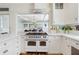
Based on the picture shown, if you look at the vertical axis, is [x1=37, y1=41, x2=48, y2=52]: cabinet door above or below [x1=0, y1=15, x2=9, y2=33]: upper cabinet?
below

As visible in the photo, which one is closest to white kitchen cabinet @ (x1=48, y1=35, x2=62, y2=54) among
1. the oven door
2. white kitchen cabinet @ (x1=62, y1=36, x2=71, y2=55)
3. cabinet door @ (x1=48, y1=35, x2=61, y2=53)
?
cabinet door @ (x1=48, y1=35, x2=61, y2=53)

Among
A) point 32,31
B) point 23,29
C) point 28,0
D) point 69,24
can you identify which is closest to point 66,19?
point 69,24

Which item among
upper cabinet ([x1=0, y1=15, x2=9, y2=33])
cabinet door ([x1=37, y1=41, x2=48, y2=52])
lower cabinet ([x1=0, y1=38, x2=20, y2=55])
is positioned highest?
upper cabinet ([x1=0, y1=15, x2=9, y2=33])

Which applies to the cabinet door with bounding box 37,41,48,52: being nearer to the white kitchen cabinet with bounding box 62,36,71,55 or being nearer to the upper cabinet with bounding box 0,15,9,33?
the white kitchen cabinet with bounding box 62,36,71,55

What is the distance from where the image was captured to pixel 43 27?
258 cm

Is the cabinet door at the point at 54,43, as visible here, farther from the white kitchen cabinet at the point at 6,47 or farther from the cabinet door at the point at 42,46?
the white kitchen cabinet at the point at 6,47

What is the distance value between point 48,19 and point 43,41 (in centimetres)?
57

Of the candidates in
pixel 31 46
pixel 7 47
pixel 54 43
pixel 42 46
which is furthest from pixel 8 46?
pixel 54 43

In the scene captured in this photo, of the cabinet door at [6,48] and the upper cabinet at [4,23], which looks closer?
the cabinet door at [6,48]

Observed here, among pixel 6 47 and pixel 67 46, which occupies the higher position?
pixel 6 47

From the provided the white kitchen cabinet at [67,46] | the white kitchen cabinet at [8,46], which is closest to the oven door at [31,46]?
the white kitchen cabinet at [8,46]

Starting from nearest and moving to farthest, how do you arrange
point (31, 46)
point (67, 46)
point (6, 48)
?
point (6, 48) → point (67, 46) → point (31, 46)

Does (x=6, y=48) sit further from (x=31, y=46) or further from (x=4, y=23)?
(x=31, y=46)

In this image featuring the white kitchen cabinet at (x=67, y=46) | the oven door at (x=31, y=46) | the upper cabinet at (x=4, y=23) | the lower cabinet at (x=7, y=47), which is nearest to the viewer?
the lower cabinet at (x=7, y=47)
